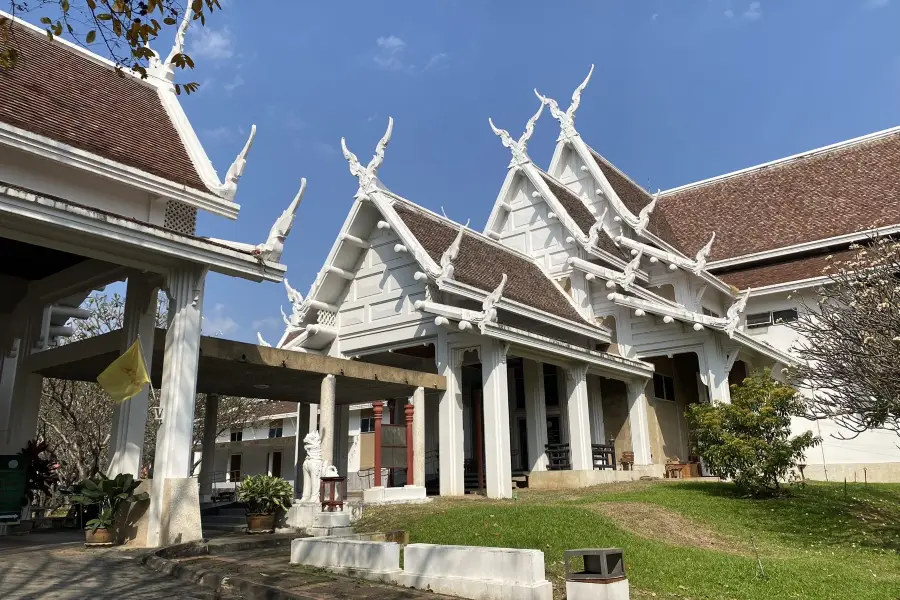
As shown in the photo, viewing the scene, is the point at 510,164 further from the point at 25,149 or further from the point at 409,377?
the point at 25,149

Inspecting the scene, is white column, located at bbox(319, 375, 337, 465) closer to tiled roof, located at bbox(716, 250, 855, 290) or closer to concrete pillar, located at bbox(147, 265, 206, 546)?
concrete pillar, located at bbox(147, 265, 206, 546)

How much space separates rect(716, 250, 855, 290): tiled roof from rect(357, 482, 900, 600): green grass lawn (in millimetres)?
7486

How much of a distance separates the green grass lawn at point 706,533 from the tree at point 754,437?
1.71ft

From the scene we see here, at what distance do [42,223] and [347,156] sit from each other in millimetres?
9350

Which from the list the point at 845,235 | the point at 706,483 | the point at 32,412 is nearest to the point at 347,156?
the point at 32,412

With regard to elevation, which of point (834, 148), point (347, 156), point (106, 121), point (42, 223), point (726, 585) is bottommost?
point (726, 585)

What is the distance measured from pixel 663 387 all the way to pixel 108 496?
53.1 ft

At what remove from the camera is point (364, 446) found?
30.8m

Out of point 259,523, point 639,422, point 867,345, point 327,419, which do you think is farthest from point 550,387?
point 867,345

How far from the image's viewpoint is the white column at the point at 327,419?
44.8 feet

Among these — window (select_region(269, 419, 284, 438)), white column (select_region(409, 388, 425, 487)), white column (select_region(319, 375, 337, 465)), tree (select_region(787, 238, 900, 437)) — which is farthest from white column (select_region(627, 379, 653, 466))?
window (select_region(269, 419, 284, 438))

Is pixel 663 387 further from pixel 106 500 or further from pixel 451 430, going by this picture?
pixel 106 500

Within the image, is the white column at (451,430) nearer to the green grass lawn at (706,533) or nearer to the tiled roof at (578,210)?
the green grass lawn at (706,533)

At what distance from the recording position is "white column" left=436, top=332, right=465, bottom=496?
52.6 feet
